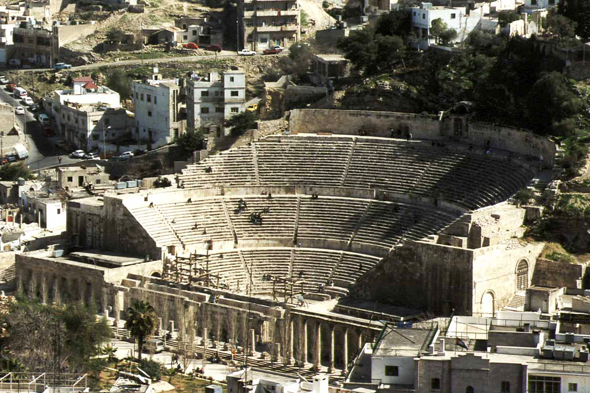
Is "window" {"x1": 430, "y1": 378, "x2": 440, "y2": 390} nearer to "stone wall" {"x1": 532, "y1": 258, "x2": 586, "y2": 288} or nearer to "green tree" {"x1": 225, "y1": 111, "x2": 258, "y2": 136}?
"stone wall" {"x1": 532, "y1": 258, "x2": 586, "y2": 288}

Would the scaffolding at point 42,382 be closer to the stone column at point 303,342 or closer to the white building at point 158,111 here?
the stone column at point 303,342

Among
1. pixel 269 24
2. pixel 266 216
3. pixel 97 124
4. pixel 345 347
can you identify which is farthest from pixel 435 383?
pixel 269 24

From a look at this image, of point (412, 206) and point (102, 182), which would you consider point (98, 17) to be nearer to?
point (102, 182)

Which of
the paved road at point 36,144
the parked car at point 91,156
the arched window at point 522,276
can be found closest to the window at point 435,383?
the arched window at point 522,276

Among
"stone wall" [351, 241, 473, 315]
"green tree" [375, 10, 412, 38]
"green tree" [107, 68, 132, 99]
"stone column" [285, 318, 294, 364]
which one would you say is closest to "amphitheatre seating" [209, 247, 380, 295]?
"stone wall" [351, 241, 473, 315]

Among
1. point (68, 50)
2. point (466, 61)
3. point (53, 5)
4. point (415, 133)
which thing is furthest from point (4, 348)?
point (53, 5)

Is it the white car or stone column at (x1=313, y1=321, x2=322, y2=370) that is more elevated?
the white car
